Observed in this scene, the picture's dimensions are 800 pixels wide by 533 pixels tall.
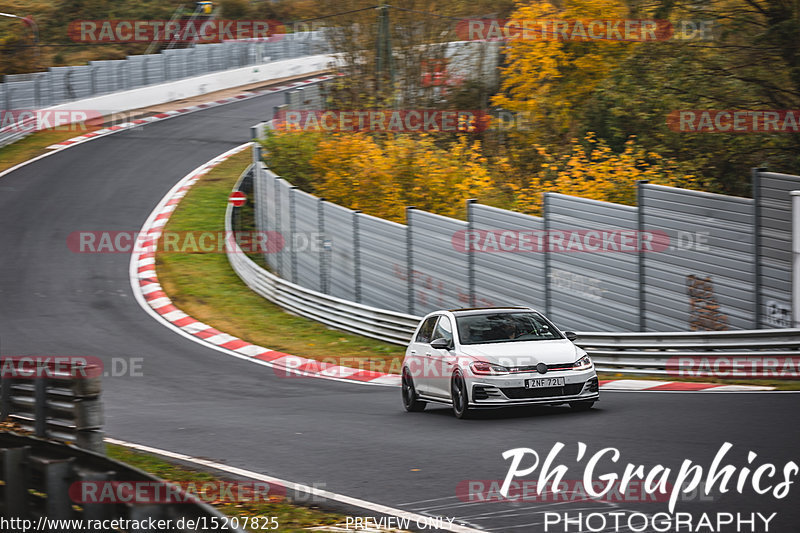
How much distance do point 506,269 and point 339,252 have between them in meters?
6.41

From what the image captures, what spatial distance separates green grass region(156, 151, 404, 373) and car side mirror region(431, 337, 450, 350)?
6.84m

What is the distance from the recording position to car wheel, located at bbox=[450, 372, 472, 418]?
1282cm

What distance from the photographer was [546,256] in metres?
19.3

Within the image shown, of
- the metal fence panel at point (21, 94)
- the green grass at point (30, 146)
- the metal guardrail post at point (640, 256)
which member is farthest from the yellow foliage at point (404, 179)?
the metal fence panel at point (21, 94)

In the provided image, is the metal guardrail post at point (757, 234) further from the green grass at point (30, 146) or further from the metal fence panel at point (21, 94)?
the metal fence panel at point (21, 94)

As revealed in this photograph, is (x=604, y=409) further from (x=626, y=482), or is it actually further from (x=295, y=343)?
(x=295, y=343)

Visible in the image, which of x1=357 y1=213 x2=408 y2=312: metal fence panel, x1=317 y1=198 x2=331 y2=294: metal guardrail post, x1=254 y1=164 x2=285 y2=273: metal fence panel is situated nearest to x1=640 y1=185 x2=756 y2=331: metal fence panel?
x1=357 y1=213 x2=408 y2=312: metal fence panel

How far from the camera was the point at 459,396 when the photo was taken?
514 inches

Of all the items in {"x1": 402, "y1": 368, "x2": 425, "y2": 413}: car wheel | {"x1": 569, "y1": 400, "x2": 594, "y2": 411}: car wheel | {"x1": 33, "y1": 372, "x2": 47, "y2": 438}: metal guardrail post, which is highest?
{"x1": 33, "y1": 372, "x2": 47, "y2": 438}: metal guardrail post

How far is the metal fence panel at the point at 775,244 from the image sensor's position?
1503 cm

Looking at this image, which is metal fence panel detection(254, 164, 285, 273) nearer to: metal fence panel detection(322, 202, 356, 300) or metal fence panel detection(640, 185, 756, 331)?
metal fence panel detection(322, 202, 356, 300)

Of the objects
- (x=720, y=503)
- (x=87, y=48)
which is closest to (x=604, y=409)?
(x=720, y=503)

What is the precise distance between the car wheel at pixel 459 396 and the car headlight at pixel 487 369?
0.28m


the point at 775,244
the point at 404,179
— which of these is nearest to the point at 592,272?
the point at 775,244
